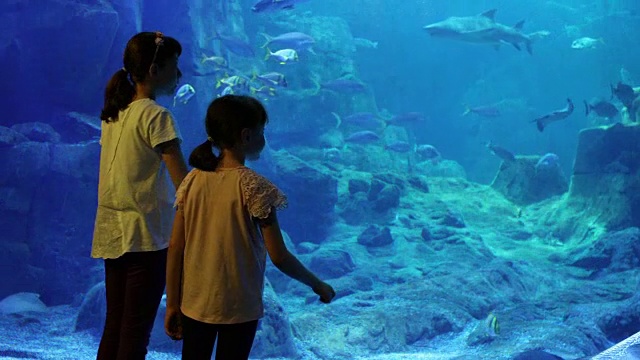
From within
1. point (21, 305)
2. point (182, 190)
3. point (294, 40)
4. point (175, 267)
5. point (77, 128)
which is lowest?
point (21, 305)

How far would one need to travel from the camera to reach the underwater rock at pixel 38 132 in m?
8.08

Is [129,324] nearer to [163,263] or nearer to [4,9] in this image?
[163,263]

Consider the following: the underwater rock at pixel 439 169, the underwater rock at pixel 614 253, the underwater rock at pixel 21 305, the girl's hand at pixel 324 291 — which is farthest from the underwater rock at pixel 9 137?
the underwater rock at pixel 439 169

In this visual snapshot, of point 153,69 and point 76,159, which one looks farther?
point 76,159

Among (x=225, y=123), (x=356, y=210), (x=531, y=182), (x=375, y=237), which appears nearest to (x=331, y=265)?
(x=375, y=237)

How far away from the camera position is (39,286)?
767 centimetres

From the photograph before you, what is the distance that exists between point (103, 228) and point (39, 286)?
20.8ft

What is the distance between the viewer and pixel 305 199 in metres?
12.3

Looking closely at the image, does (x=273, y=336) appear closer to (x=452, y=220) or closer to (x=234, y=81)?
(x=234, y=81)

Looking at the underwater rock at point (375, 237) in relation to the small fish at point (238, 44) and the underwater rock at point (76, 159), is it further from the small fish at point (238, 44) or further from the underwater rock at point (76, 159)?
the underwater rock at point (76, 159)

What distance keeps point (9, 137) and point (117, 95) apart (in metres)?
6.38

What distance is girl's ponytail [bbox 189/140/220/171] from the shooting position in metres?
1.91

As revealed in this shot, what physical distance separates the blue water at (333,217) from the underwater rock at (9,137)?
0.02 metres

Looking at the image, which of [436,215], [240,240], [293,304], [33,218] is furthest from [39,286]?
[436,215]
